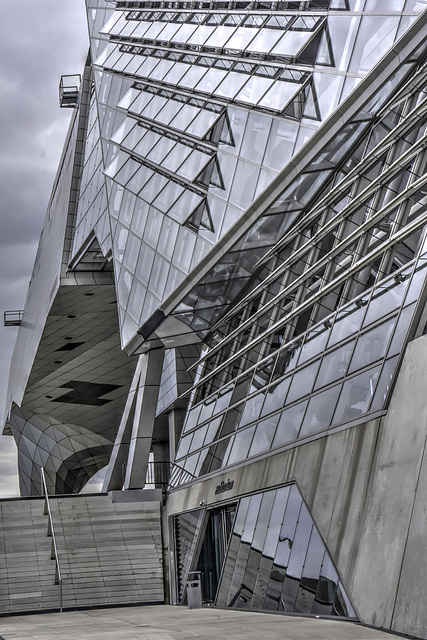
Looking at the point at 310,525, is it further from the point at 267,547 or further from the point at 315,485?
the point at 267,547

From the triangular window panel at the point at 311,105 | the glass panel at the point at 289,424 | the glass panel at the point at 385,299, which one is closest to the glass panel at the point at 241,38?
the triangular window panel at the point at 311,105

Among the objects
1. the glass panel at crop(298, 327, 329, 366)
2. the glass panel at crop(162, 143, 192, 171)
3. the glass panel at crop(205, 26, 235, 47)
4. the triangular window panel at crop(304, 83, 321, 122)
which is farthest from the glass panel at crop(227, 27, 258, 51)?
the glass panel at crop(298, 327, 329, 366)

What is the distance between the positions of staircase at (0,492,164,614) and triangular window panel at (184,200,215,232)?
937 centimetres

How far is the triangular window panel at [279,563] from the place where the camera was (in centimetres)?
1331

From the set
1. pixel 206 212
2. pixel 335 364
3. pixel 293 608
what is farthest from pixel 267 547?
pixel 206 212

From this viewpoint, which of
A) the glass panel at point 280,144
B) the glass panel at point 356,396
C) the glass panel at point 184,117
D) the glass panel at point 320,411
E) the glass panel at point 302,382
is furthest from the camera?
the glass panel at point 184,117

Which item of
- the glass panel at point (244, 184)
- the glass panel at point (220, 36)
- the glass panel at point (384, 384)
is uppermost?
the glass panel at point (220, 36)

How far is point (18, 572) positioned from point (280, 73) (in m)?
15.7

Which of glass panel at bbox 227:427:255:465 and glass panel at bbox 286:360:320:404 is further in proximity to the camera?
glass panel at bbox 227:427:255:465

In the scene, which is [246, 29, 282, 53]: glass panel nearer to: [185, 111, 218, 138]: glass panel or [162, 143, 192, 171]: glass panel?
[185, 111, 218, 138]: glass panel

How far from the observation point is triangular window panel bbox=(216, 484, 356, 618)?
13312 millimetres

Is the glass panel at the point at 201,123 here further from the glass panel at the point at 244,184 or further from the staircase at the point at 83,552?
the staircase at the point at 83,552

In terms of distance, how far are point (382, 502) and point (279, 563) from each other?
4.51 meters

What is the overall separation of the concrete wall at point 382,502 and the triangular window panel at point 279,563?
0.39 meters
